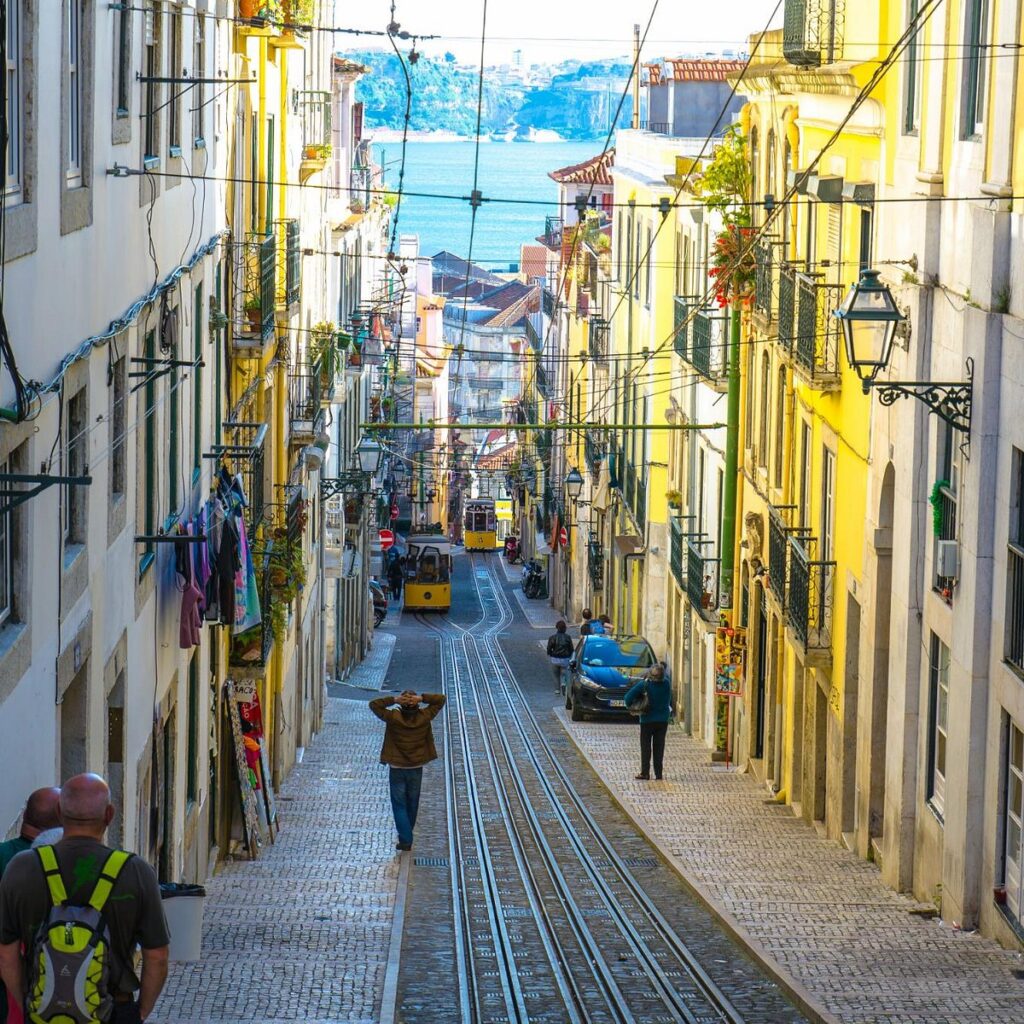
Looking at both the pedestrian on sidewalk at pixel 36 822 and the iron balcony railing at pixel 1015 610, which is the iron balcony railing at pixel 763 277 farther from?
the pedestrian on sidewalk at pixel 36 822

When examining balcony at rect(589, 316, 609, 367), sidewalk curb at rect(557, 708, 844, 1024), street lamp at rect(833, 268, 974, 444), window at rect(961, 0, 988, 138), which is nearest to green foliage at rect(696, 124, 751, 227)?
sidewalk curb at rect(557, 708, 844, 1024)

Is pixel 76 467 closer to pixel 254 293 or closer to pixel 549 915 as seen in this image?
pixel 549 915

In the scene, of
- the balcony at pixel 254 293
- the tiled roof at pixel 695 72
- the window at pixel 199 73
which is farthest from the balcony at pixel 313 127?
the window at pixel 199 73

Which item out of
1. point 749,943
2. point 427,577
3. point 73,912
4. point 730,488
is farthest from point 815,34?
point 427,577

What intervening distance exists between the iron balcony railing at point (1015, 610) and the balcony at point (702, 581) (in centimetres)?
1518

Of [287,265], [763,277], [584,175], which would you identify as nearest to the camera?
[763,277]

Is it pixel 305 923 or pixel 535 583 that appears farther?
pixel 535 583

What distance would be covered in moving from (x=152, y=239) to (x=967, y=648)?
6.51 m

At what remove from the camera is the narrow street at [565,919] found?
11.3 metres

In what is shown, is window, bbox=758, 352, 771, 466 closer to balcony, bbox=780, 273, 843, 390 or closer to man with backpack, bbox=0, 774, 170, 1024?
balcony, bbox=780, 273, 843, 390

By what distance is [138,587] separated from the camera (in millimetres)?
13289

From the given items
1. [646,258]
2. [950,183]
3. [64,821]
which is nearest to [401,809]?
[950,183]

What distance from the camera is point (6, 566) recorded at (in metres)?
8.91

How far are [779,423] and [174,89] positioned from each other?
10974 millimetres
